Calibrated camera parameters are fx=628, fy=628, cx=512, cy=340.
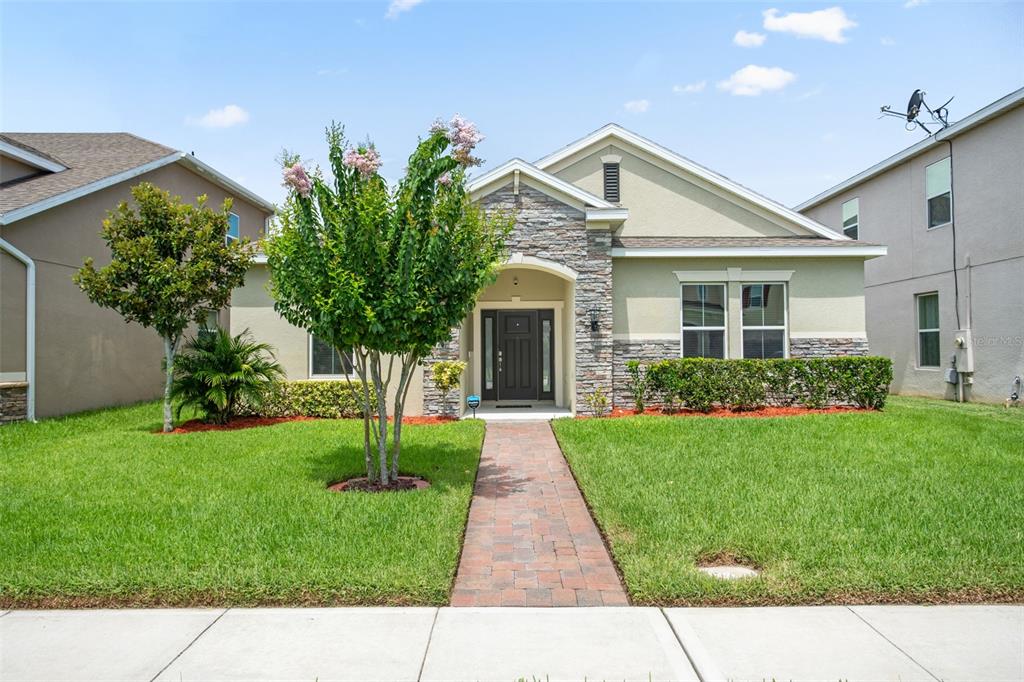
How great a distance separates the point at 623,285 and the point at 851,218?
10199mm

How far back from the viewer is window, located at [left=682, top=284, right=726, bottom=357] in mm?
13320

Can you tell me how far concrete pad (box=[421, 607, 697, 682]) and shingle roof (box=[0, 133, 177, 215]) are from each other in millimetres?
12455

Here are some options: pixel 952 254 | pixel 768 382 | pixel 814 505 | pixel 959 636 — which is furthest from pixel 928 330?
pixel 959 636

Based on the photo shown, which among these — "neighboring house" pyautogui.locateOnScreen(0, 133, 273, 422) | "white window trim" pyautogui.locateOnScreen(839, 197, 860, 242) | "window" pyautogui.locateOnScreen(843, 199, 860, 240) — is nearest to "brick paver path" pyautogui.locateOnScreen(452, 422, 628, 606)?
"neighboring house" pyautogui.locateOnScreen(0, 133, 273, 422)

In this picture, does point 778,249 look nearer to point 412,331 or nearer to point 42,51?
point 412,331

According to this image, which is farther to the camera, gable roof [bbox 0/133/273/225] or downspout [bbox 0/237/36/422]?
gable roof [bbox 0/133/273/225]

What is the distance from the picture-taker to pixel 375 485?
23.3 ft

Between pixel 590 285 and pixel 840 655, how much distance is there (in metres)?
9.29

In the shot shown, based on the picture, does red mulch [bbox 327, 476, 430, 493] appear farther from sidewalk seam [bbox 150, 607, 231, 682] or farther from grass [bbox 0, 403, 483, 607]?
sidewalk seam [bbox 150, 607, 231, 682]

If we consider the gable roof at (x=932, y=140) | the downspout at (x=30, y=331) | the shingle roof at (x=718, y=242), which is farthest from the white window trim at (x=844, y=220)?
the downspout at (x=30, y=331)

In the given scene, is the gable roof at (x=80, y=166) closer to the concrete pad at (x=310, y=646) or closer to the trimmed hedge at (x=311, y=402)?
→ the trimmed hedge at (x=311, y=402)

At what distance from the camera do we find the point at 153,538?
205 inches

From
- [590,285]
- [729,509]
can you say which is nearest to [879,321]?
[590,285]

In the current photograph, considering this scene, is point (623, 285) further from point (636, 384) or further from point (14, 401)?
point (14, 401)
